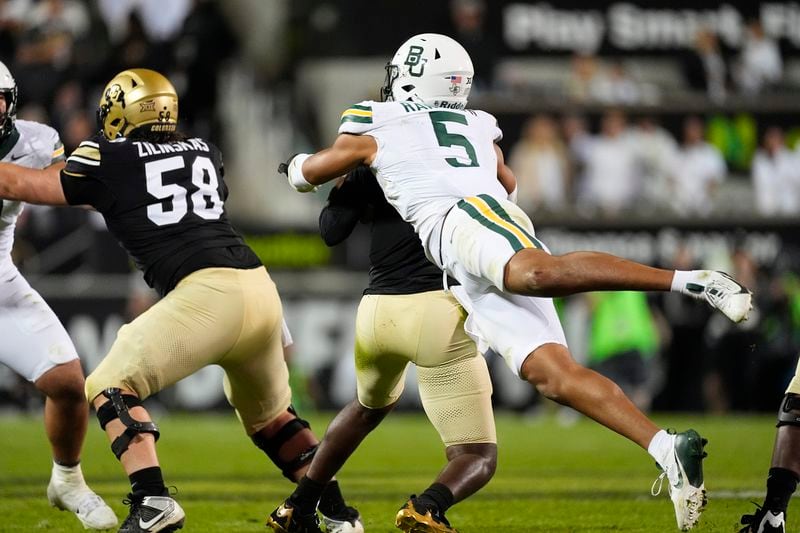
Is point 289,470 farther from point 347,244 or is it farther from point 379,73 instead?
point 379,73

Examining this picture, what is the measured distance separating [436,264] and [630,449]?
611 centimetres

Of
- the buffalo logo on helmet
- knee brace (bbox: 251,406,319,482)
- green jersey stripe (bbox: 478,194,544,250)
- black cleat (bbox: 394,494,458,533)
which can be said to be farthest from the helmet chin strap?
black cleat (bbox: 394,494,458,533)

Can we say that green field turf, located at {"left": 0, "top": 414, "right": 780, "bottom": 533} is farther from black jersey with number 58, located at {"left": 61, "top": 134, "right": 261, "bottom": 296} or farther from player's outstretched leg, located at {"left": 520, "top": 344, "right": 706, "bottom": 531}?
black jersey with number 58, located at {"left": 61, "top": 134, "right": 261, "bottom": 296}

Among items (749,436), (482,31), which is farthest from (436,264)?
(482,31)

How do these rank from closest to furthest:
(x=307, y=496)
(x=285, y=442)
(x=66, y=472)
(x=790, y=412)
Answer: (x=790, y=412) → (x=307, y=496) → (x=285, y=442) → (x=66, y=472)

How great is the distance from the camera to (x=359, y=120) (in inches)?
199

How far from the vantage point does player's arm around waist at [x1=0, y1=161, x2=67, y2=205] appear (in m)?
5.02

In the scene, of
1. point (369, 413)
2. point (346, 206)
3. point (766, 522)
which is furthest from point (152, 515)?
point (766, 522)

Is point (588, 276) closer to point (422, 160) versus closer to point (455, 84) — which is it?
point (422, 160)

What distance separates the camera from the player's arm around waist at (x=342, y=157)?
5.04 m

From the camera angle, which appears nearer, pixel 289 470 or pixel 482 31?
pixel 289 470

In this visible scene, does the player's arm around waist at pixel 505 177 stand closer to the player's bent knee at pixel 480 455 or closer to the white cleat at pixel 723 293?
the player's bent knee at pixel 480 455

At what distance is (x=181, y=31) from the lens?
15.8 meters

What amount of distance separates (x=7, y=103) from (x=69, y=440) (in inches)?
61.4
